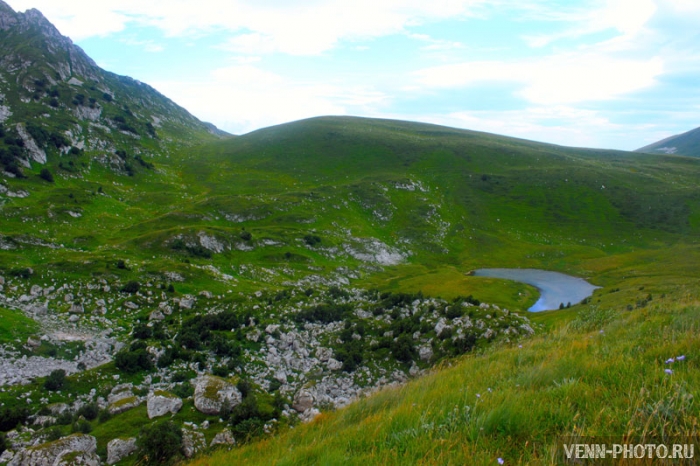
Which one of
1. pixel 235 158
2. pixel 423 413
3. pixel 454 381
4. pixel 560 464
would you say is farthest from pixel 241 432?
pixel 235 158

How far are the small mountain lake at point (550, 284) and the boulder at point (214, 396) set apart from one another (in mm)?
53288

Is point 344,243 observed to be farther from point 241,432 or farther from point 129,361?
point 241,432

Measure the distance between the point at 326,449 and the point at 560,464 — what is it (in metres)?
3.18

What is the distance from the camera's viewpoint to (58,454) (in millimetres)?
13352

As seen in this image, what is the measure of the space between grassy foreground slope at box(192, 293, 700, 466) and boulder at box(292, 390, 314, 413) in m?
11.5

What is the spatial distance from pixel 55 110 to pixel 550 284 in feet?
446

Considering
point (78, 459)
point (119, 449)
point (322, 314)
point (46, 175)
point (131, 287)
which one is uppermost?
point (46, 175)

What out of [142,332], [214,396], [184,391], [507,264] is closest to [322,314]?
[142,332]

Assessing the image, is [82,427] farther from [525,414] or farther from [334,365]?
[525,414]

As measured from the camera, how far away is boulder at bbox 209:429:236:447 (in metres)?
13.3

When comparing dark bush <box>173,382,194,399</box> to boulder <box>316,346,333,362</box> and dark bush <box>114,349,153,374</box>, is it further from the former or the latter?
boulder <box>316,346,333,362</box>

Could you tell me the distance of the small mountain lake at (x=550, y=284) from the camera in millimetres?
64750

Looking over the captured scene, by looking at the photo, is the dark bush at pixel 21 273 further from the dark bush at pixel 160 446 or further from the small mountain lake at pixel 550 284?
the small mountain lake at pixel 550 284

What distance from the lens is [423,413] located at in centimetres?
634
